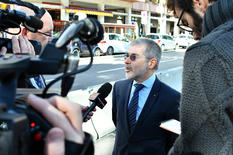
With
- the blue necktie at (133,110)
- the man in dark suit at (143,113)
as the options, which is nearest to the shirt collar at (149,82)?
the man in dark suit at (143,113)

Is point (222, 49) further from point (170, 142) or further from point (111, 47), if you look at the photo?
point (111, 47)

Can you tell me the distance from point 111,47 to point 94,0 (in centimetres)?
744

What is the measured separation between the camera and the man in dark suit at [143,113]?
2.17 m

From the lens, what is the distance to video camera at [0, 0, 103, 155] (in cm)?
55

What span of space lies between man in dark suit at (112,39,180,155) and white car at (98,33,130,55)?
49.5 ft

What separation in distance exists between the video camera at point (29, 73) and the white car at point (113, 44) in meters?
16.8

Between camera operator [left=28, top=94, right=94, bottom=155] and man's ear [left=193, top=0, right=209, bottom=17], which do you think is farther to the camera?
man's ear [left=193, top=0, right=209, bottom=17]

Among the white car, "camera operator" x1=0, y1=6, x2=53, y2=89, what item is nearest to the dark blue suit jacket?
"camera operator" x1=0, y1=6, x2=53, y2=89

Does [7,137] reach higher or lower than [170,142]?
higher

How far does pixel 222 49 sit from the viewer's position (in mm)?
952

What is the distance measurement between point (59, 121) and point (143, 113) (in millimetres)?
1649

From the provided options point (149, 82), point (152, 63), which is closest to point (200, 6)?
point (149, 82)

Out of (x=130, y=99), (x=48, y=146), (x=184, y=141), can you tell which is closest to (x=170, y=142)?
(x=130, y=99)

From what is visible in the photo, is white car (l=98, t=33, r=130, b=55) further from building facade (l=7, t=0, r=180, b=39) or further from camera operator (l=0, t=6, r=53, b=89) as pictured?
camera operator (l=0, t=6, r=53, b=89)
